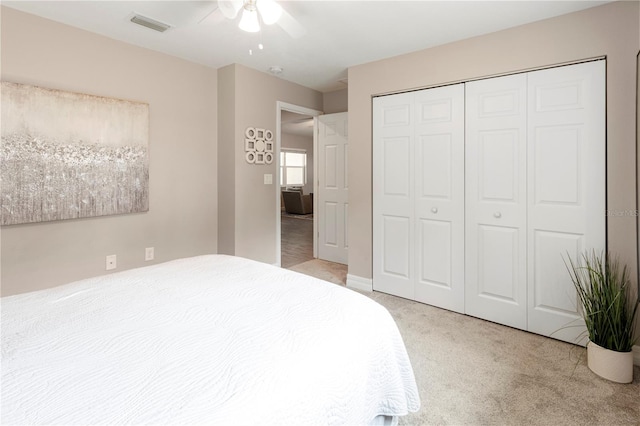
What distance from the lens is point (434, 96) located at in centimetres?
297

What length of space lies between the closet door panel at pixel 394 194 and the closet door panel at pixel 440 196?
0.08 metres

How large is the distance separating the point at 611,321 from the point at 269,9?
106 inches

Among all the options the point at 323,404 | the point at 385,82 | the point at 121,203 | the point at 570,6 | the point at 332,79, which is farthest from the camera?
the point at 332,79

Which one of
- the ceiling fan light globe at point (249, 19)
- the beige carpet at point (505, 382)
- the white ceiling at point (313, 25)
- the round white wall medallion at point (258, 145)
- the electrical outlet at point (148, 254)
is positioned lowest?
the beige carpet at point (505, 382)

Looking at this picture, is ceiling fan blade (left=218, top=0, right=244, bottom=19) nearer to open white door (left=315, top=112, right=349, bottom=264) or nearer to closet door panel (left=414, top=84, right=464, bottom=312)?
closet door panel (left=414, top=84, right=464, bottom=312)

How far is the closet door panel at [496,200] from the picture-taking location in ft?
8.46

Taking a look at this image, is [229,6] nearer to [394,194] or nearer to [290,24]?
[290,24]

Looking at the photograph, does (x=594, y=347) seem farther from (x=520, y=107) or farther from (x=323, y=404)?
(x=323, y=404)

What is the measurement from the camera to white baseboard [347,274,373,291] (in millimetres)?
3523

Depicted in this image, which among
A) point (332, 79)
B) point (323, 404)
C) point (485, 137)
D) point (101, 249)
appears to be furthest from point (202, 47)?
point (323, 404)

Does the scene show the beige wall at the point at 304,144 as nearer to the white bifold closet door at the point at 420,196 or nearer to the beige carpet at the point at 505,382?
the white bifold closet door at the point at 420,196

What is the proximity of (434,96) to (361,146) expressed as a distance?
84 cm

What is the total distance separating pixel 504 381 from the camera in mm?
1956

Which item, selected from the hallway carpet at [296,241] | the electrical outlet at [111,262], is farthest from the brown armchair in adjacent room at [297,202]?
the electrical outlet at [111,262]
